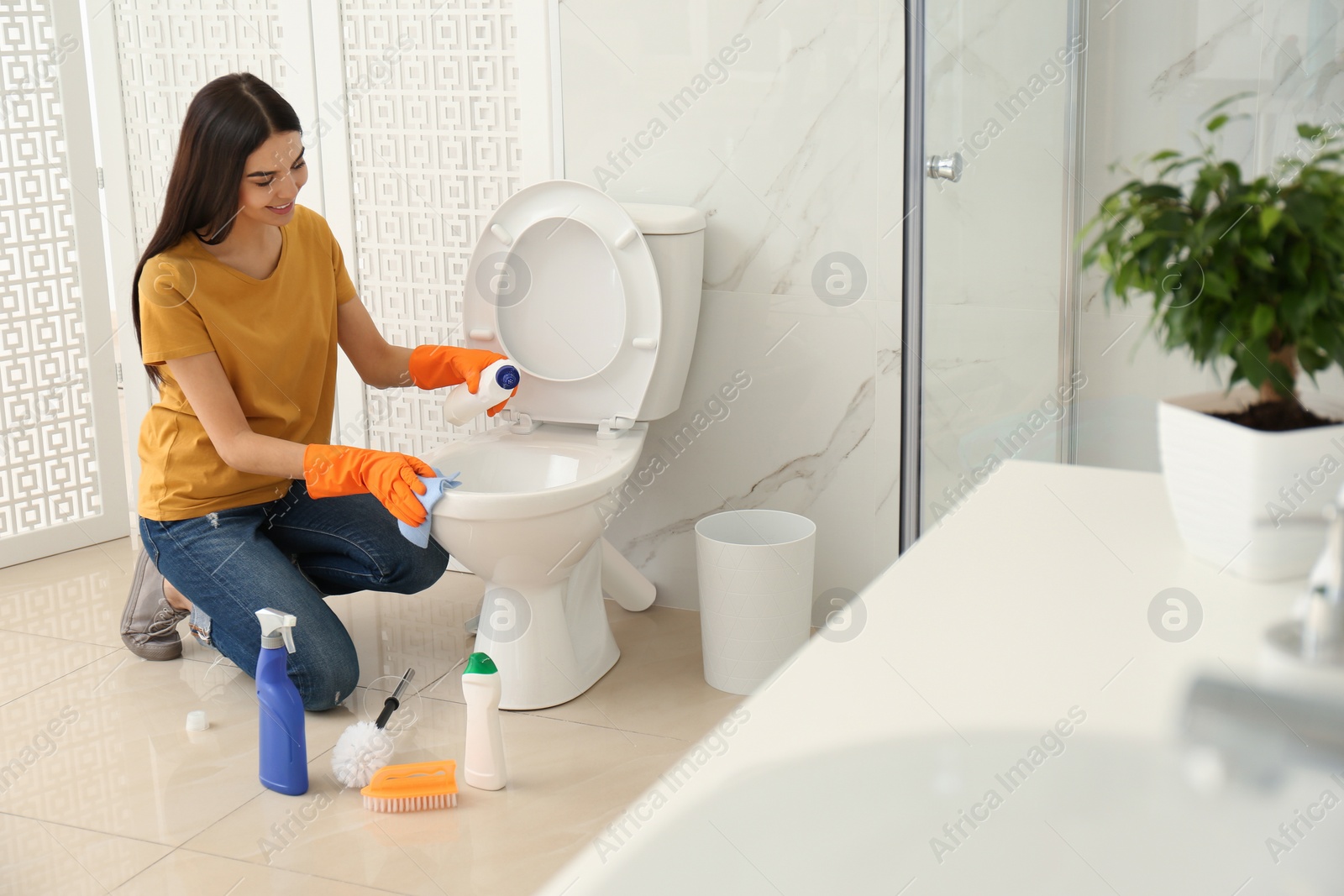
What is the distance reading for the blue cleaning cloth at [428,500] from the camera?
184cm

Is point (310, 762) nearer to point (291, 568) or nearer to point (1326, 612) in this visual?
point (291, 568)

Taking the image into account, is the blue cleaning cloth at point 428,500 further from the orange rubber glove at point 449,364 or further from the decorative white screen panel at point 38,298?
the decorative white screen panel at point 38,298

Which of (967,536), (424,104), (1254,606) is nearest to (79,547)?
(424,104)

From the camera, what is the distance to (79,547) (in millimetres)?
2770

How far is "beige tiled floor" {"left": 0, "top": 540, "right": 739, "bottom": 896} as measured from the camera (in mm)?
1570

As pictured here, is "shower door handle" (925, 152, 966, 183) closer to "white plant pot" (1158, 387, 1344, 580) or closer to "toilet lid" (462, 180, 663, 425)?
"white plant pot" (1158, 387, 1344, 580)

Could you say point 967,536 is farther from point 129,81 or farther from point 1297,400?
point 129,81

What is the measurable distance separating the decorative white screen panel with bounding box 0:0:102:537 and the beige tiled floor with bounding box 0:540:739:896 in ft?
1.20

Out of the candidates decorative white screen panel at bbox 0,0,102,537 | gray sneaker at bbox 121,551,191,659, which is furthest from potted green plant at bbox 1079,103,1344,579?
decorative white screen panel at bbox 0,0,102,537

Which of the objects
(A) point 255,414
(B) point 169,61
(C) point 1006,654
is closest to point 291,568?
(A) point 255,414

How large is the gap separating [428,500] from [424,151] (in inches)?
33.8

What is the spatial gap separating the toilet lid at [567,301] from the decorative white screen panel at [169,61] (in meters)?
0.71

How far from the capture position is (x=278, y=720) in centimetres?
172

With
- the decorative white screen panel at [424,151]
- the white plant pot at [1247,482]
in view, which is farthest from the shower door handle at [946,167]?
the decorative white screen panel at [424,151]
